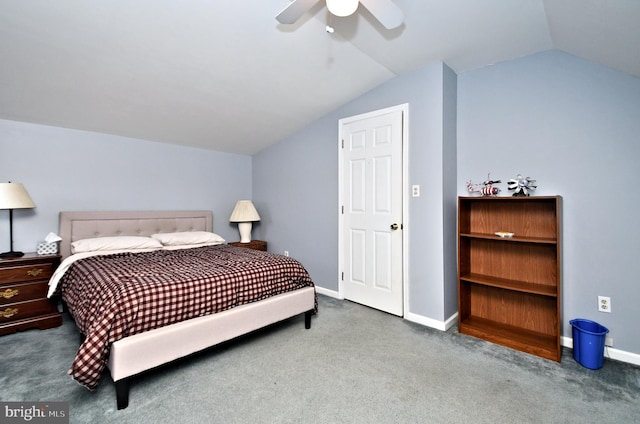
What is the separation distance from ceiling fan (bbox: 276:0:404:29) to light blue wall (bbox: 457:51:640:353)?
4.86ft

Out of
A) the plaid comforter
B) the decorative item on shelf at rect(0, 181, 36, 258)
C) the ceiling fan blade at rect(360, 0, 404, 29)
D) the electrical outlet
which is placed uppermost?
the ceiling fan blade at rect(360, 0, 404, 29)

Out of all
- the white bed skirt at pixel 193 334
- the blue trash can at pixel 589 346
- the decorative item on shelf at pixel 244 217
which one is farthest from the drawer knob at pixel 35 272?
the blue trash can at pixel 589 346

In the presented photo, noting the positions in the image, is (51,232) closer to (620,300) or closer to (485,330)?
(485,330)

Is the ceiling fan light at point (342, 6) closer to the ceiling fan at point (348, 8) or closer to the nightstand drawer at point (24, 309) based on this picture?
the ceiling fan at point (348, 8)

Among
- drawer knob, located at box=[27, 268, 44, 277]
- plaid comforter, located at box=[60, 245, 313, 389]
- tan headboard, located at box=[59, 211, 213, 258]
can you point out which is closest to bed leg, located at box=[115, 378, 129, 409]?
plaid comforter, located at box=[60, 245, 313, 389]

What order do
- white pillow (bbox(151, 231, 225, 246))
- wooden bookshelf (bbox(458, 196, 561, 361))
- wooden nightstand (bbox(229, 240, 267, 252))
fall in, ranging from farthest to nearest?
wooden nightstand (bbox(229, 240, 267, 252))
white pillow (bbox(151, 231, 225, 246))
wooden bookshelf (bbox(458, 196, 561, 361))

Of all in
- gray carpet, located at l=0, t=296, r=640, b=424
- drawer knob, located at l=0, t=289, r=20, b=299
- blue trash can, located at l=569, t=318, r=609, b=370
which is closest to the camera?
gray carpet, located at l=0, t=296, r=640, b=424

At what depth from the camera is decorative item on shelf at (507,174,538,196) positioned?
8.14 feet

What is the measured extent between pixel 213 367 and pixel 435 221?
2.19 metres

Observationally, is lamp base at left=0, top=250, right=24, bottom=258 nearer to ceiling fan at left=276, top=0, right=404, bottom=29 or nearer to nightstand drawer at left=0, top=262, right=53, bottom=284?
nightstand drawer at left=0, top=262, right=53, bottom=284

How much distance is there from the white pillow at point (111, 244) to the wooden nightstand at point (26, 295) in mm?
243

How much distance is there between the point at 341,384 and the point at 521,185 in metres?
2.12

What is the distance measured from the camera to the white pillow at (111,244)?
2.95m

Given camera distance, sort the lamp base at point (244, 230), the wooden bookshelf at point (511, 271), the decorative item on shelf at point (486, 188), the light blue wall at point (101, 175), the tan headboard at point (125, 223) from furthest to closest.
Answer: the lamp base at point (244, 230) → the tan headboard at point (125, 223) → the light blue wall at point (101, 175) → the decorative item on shelf at point (486, 188) → the wooden bookshelf at point (511, 271)
